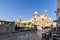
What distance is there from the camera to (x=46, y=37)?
26.6 metres

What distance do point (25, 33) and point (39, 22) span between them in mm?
24798

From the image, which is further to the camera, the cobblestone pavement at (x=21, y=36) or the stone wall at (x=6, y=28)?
the cobblestone pavement at (x=21, y=36)

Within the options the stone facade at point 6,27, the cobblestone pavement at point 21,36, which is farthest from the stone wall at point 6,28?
the cobblestone pavement at point 21,36

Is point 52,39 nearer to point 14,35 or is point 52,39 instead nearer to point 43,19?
point 14,35

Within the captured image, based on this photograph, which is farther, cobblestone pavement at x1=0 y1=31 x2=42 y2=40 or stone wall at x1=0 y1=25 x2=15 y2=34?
cobblestone pavement at x1=0 y1=31 x2=42 y2=40

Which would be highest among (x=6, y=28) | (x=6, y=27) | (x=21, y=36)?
(x=6, y=27)

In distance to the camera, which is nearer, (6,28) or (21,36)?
(6,28)

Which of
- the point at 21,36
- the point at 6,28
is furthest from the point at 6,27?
the point at 21,36

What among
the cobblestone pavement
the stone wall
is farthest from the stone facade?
the cobblestone pavement

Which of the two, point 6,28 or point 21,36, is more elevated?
point 6,28

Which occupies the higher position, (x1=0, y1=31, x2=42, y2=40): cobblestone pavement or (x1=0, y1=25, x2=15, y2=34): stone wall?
(x1=0, y1=25, x2=15, y2=34): stone wall

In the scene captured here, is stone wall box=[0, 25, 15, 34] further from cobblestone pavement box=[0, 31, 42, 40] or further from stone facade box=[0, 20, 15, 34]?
cobblestone pavement box=[0, 31, 42, 40]

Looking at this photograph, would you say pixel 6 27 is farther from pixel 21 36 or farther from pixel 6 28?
pixel 21 36

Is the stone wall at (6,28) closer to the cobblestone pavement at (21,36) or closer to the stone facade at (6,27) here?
the stone facade at (6,27)
